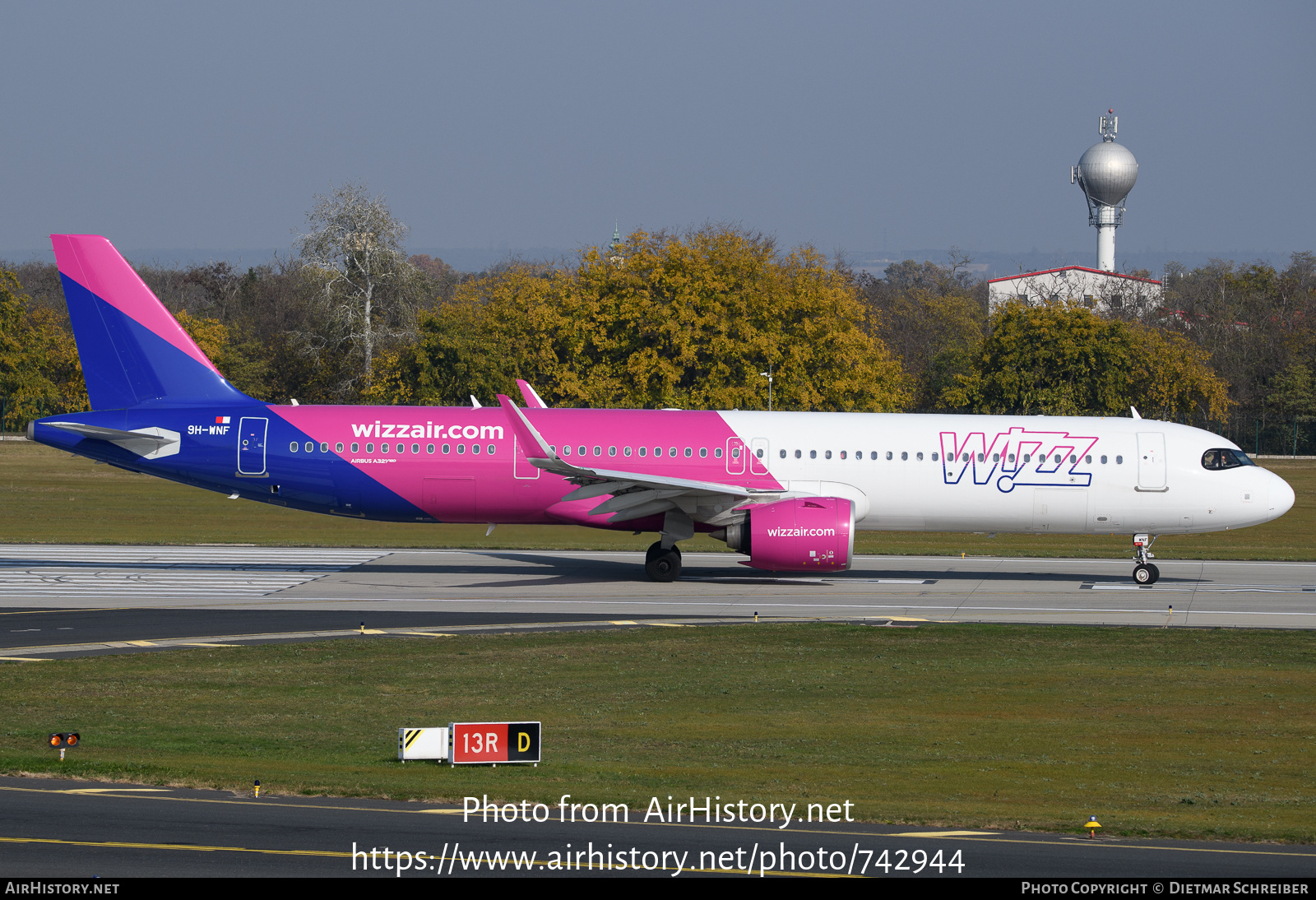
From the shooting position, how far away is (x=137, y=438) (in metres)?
28.6

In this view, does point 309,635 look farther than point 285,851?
Yes

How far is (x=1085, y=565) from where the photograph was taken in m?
34.1

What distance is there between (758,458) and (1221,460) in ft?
36.8

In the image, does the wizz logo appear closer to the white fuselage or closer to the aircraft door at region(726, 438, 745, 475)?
the white fuselage

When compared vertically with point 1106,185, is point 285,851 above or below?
below

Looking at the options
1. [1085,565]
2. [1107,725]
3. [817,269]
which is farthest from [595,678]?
[817,269]

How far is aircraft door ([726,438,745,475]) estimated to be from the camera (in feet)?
94.8

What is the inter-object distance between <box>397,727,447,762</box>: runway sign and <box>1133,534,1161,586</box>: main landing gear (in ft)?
70.1

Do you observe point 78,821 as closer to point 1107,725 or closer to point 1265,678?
point 1107,725

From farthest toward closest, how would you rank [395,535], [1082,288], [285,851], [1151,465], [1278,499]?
[1082,288] < [395,535] < [1278,499] < [1151,465] < [285,851]

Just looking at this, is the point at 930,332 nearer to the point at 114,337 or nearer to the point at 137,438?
the point at 114,337

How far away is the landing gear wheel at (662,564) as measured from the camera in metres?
29.7

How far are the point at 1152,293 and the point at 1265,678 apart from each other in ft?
336

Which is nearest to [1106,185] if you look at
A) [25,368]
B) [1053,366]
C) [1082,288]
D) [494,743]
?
[1082,288]
